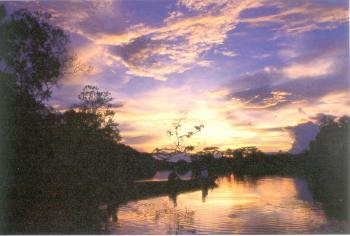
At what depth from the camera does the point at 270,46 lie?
812 cm

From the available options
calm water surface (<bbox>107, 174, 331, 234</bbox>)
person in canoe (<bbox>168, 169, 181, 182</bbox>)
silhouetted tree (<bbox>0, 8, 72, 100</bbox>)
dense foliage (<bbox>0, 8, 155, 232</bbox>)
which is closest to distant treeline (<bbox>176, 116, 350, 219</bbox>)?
calm water surface (<bbox>107, 174, 331, 234</bbox>)

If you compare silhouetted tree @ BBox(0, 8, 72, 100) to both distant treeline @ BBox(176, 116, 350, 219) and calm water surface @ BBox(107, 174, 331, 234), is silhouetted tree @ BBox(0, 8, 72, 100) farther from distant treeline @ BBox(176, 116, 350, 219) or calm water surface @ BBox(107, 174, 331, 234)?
distant treeline @ BBox(176, 116, 350, 219)

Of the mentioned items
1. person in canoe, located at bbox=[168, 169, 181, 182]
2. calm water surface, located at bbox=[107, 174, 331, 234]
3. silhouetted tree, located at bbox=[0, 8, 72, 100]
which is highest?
silhouetted tree, located at bbox=[0, 8, 72, 100]

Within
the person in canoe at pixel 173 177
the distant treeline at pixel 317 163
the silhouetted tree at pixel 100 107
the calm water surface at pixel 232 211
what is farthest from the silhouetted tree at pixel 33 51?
the person in canoe at pixel 173 177

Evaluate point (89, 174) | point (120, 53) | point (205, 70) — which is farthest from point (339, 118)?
point (89, 174)

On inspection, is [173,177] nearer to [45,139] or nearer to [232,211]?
[232,211]

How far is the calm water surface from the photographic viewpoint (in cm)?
716

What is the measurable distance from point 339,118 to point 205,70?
283 cm

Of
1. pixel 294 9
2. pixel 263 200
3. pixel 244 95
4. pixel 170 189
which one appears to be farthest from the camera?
pixel 170 189

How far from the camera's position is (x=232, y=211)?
332 inches

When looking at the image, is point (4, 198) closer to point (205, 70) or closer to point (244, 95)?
point (205, 70)

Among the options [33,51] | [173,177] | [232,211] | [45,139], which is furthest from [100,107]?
[173,177]

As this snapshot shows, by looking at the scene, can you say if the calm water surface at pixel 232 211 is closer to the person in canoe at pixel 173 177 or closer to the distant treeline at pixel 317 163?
the distant treeline at pixel 317 163

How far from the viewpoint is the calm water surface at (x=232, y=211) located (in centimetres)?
716
